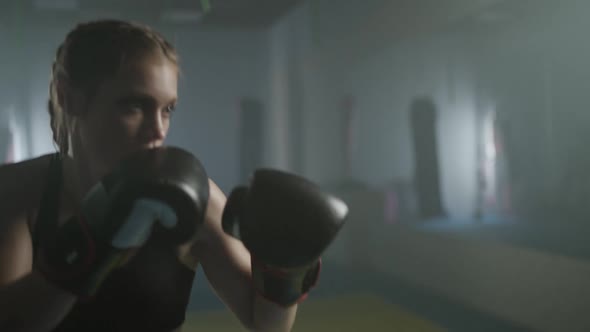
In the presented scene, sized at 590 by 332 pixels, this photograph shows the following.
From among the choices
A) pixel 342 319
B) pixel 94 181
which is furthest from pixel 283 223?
pixel 342 319

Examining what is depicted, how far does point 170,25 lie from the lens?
289 inches

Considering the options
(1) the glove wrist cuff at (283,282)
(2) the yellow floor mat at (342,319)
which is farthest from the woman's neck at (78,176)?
(2) the yellow floor mat at (342,319)

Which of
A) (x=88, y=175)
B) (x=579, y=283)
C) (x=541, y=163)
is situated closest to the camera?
(x=88, y=175)

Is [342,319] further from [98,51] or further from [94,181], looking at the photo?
[98,51]

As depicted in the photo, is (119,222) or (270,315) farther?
(270,315)

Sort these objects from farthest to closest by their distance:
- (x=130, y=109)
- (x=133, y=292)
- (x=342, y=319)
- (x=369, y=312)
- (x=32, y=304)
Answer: (x=369, y=312), (x=342, y=319), (x=133, y=292), (x=130, y=109), (x=32, y=304)

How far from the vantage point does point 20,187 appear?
2.86 feet

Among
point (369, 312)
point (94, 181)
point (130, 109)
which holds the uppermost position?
point (130, 109)

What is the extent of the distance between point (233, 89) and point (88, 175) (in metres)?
7.16

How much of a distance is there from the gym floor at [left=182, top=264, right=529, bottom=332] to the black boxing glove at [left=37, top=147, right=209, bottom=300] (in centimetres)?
235

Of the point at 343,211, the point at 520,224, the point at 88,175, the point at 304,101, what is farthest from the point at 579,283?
the point at 304,101

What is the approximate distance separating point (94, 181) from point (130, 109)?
20 centimetres

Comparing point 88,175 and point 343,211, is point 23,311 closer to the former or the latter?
point 88,175

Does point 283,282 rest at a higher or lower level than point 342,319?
higher
